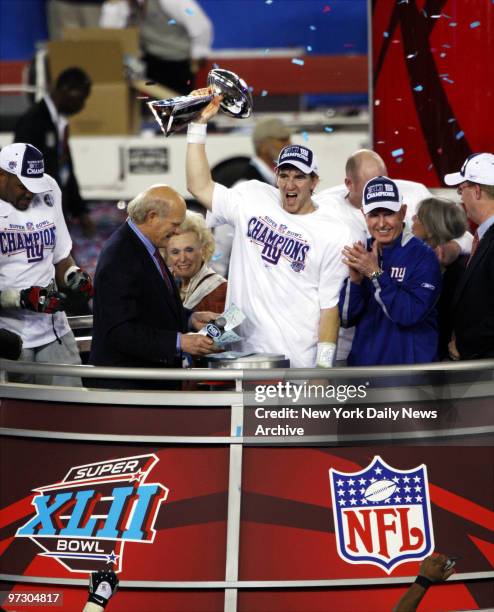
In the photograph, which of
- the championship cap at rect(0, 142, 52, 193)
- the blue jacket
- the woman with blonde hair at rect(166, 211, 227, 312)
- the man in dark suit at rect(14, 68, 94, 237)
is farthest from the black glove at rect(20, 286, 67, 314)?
the man in dark suit at rect(14, 68, 94, 237)

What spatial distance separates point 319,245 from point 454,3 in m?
2.47

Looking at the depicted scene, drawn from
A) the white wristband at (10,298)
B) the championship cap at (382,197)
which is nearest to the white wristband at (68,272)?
the white wristband at (10,298)

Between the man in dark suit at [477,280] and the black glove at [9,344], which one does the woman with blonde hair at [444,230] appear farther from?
the black glove at [9,344]

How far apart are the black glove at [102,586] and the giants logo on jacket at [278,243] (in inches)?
67.8

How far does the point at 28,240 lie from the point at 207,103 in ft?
3.88

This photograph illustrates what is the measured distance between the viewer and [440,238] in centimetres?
677

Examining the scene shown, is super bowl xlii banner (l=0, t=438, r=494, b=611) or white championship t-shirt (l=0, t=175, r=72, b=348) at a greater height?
white championship t-shirt (l=0, t=175, r=72, b=348)

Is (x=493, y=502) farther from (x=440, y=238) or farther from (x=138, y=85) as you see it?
(x=138, y=85)

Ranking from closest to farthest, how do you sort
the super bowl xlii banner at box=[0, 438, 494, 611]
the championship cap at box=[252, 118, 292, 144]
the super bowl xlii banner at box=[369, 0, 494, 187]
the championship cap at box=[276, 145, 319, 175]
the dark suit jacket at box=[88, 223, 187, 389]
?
the super bowl xlii banner at box=[0, 438, 494, 611] → the dark suit jacket at box=[88, 223, 187, 389] → the championship cap at box=[276, 145, 319, 175] → the super bowl xlii banner at box=[369, 0, 494, 187] → the championship cap at box=[252, 118, 292, 144]

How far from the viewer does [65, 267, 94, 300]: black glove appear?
23.0 ft

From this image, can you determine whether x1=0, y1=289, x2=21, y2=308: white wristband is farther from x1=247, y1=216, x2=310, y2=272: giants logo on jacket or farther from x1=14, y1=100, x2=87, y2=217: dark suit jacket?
x1=14, y1=100, x2=87, y2=217: dark suit jacket

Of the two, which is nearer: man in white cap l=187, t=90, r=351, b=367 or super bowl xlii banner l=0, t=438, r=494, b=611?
super bowl xlii banner l=0, t=438, r=494, b=611

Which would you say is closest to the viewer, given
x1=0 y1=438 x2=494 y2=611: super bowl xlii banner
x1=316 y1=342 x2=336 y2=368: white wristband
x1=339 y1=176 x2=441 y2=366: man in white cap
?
x1=0 y1=438 x2=494 y2=611: super bowl xlii banner

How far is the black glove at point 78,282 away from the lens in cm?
700
